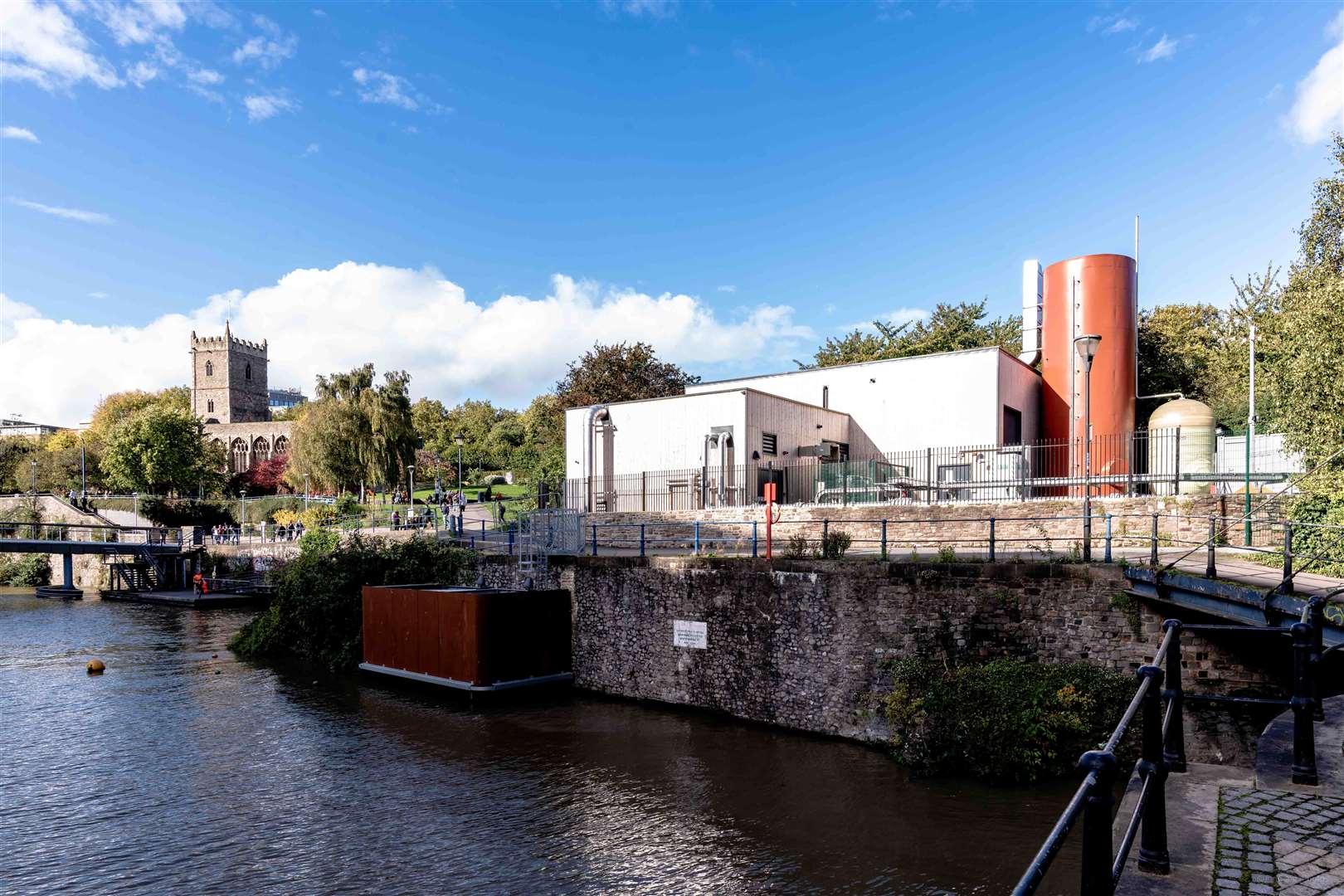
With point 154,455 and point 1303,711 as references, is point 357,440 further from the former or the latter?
point 1303,711

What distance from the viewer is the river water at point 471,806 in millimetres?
10273

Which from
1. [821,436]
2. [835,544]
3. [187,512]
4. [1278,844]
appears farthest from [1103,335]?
[187,512]

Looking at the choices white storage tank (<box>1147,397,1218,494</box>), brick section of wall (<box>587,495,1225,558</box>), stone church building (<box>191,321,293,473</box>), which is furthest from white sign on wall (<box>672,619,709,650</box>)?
stone church building (<box>191,321,293,473</box>)

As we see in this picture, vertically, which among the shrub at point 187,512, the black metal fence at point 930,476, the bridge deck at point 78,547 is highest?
the black metal fence at point 930,476

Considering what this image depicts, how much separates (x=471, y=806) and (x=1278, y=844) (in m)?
11.1

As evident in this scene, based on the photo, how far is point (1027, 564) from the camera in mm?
13688

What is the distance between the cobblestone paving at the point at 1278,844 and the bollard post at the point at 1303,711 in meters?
0.15

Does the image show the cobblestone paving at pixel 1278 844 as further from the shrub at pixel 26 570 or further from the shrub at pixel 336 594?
the shrub at pixel 26 570

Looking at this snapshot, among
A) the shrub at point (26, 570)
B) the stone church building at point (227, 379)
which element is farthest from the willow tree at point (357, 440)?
the stone church building at point (227, 379)

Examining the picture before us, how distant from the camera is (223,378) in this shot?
101750 millimetres

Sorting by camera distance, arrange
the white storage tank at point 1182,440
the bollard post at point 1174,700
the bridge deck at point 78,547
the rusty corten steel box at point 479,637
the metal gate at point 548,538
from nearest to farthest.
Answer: the bollard post at point 1174,700, the rusty corten steel box at point 479,637, the metal gate at point 548,538, the white storage tank at point 1182,440, the bridge deck at point 78,547

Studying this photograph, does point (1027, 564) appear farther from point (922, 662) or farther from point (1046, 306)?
point (1046, 306)

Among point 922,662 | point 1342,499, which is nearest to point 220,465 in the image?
point 922,662

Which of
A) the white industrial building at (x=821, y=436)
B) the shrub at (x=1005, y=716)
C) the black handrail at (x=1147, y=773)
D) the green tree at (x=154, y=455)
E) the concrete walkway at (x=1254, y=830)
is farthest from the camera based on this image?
the green tree at (x=154, y=455)
